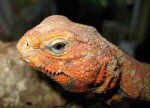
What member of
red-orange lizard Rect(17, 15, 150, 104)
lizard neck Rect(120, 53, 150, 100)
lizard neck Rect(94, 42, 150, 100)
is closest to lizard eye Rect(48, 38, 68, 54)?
red-orange lizard Rect(17, 15, 150, 104)

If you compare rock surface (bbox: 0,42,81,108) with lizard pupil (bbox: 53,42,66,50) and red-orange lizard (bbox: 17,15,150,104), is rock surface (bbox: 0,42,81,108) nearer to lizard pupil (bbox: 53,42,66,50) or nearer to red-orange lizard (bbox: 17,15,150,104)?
red-orange lizard (bbox: 17,15,150,104)

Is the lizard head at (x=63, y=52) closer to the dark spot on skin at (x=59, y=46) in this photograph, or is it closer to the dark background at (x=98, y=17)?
the dark spot on skin at (x=59, y=46)

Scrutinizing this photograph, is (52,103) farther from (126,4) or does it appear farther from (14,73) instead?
(126,4)

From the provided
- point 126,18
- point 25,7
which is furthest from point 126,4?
point 25,7

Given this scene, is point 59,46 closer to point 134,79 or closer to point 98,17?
point 134,79

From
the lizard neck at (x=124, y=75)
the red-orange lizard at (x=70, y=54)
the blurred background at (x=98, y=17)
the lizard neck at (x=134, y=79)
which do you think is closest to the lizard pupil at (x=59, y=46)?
Result: the red-orange lizard at (x=70, y=54)

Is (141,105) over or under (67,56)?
under
